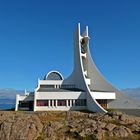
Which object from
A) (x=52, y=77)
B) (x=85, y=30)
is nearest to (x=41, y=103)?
(x=52, y=77)

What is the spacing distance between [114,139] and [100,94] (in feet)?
101


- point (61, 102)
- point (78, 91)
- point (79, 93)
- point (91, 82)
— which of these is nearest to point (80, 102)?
point (79, 93)

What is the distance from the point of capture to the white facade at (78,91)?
185 feet

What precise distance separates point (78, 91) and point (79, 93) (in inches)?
59.4

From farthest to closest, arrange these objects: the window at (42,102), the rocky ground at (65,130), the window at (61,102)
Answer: the window at (61,102) → the window at (42,102) → the rocky ground at (65,130)

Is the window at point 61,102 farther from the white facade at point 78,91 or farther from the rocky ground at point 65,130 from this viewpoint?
the rocky ground at point 65,130

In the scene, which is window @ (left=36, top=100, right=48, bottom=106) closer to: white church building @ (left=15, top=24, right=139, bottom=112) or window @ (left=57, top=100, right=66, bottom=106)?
white church building @ (left=15, top=24, right=139, bottom=112)

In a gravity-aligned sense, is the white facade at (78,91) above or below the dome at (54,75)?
below

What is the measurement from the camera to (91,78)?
66.5m

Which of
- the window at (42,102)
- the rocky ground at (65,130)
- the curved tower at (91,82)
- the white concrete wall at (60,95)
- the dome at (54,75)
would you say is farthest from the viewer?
the dome at (54,75)

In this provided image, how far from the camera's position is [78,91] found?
193 ft

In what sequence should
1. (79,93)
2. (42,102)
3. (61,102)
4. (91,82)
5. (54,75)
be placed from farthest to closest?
(54,75) → (91,82) → (79,93) → (61,102) → (42,102)

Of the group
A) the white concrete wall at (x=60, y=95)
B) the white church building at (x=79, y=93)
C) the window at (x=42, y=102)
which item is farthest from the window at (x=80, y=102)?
the window at (x=42, y=102)

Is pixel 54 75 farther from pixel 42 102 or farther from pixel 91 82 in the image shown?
pixel 42 102
